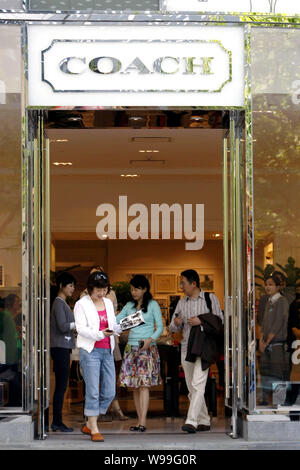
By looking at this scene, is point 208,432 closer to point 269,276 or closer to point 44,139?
point 269,276

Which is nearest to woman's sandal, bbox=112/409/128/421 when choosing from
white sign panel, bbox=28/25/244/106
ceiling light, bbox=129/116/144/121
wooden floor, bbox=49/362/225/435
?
wooden floor, bbox=49/362/225/435

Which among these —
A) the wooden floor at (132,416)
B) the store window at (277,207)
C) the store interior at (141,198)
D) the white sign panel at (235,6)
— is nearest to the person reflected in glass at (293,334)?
the store window at (277,207)

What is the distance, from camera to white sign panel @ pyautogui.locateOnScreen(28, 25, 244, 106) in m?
8.33

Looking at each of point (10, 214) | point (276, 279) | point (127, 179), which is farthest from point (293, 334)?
point (127, 179)

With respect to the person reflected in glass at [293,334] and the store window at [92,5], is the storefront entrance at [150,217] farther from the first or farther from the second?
the store window at [92,5]

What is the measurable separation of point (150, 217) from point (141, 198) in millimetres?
641

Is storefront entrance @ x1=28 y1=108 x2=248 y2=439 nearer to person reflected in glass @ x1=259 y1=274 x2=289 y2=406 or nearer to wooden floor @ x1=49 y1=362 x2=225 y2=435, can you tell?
wooden floor @ x1=49 y1=362 x2=225 y2=435

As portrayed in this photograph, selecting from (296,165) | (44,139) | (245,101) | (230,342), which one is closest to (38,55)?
(44,139)

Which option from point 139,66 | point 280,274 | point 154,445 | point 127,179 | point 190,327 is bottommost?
point 154,445

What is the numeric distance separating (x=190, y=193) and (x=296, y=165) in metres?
5.70

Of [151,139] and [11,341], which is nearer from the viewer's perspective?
[11,341]

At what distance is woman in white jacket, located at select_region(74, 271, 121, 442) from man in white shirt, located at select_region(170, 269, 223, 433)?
0.97 m

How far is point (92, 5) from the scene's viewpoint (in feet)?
28.0

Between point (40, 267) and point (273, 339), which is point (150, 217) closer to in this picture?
point (40, 267)
